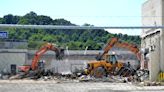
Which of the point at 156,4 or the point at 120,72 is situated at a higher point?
the point at 156,4

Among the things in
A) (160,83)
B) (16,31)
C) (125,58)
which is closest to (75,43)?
(16,31)

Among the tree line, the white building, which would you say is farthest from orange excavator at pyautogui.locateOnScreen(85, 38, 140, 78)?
the tree line

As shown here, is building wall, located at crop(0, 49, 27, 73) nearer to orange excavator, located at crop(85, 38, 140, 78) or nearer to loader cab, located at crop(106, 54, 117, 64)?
orange excavator, located at crop(85, 38, 140, 78)

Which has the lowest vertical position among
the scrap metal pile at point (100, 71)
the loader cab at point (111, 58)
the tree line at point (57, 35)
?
the scrap metal pile at point (100, 71)

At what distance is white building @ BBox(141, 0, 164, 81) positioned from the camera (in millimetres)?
37062

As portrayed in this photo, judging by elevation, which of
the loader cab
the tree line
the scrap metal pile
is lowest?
the scrap metal pile

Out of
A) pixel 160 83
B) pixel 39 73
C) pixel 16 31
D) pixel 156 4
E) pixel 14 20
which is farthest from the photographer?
pixel 14 20

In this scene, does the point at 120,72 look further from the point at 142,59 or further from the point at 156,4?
the point at 156,4

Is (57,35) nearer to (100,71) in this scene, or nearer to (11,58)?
(11,58)

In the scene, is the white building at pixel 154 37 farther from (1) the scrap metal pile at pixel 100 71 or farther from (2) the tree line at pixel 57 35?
(2) the tree line at pixel 57 35

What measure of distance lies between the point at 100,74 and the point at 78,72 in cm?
481

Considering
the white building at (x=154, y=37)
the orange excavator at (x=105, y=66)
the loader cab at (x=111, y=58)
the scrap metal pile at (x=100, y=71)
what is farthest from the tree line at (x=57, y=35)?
the loader cab at (x=111, y=58)

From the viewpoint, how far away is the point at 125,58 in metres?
63.1

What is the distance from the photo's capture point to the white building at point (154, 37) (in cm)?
3706
